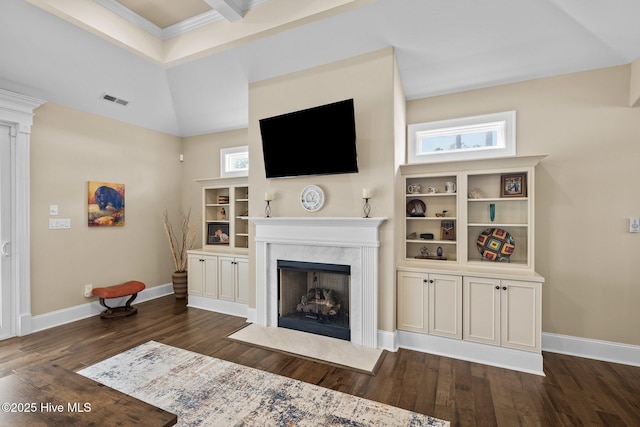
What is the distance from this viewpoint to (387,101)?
10.1 ft

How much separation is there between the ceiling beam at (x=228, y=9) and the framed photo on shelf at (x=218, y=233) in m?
3.00

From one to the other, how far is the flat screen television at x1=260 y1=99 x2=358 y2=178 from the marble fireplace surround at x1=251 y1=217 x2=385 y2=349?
58 centimetres

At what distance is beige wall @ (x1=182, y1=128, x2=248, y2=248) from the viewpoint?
5164 mm

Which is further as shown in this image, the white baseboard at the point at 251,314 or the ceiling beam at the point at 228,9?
the white baseboard at the point at 251,314

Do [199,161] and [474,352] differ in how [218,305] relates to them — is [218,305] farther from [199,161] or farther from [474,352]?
[474,352]

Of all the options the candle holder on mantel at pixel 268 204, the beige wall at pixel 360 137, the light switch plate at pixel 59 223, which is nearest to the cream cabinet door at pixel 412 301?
the beige wall at pixel 360 137

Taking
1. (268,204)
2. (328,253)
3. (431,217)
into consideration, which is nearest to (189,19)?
(268,204)

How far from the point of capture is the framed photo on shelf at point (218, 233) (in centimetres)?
488

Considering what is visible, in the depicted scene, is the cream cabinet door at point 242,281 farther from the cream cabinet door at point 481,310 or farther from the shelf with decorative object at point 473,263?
the cream cabinet door at point 481,310

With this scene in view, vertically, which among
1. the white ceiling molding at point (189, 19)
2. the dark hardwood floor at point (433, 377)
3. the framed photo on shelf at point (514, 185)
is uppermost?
the white ceiling molding at point (189, 19)

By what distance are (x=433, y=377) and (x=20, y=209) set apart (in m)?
4.81

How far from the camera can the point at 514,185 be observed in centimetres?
321

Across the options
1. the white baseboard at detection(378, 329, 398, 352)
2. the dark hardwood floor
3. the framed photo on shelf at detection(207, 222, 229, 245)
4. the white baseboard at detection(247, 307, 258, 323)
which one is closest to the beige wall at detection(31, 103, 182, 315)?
the dark hardwood floor

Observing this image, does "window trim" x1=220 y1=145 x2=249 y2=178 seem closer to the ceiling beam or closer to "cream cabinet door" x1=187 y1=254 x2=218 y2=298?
"cream cabinet door" x1=187 y1=254 x2=218 y2=298
